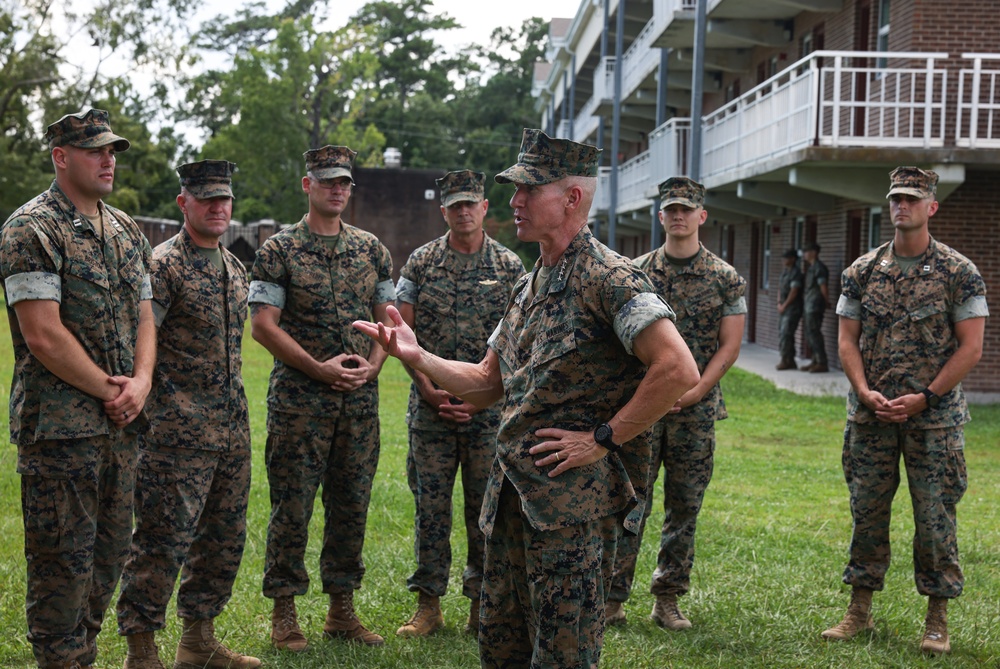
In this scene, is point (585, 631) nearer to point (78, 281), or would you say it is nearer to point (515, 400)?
point (515, 400)

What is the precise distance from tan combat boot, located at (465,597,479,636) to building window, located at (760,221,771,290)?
1974cm

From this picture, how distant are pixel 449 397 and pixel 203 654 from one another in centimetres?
180

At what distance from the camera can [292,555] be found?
580 centimetres

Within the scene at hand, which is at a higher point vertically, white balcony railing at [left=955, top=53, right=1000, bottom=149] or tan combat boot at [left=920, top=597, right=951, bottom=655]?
white balcony railing at [left=955, top=53, right=1000, bottom=149]

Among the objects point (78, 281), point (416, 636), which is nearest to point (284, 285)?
point (78, 281)

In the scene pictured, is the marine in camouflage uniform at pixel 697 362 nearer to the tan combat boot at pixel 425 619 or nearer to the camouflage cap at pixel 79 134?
the tan combat boot at pixel 425 619

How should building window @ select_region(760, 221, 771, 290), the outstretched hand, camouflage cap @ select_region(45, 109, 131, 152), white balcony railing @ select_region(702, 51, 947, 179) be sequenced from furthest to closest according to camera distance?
1. building window @ select_region(760, 221, 771, 290)
2. white balcony railing @ select_region(702, 51, 947, 179)
3. camouflage cap @ select_region(45, 109, 131, 152)
4. the outstretched hand

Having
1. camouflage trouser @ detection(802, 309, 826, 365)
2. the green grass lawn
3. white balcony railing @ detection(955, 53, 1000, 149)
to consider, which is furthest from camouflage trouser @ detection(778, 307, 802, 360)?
the green grass lawn

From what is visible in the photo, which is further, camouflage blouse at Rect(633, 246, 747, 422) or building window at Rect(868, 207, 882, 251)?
building window at Rect(868, 207, 882, 251)

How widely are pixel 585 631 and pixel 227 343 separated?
8.18ft

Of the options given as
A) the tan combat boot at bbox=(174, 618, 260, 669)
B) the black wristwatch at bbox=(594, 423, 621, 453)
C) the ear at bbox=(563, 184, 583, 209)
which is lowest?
the tan combat boot at bbox=(174, 618, 260, 669)

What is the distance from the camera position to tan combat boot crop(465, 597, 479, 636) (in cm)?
598

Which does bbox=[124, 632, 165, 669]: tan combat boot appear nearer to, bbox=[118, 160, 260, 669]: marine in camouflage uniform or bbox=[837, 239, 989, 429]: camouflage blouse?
bbox=[118, 160, 260, 669]: marine in camouflage uniform

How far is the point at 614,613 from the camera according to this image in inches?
240
